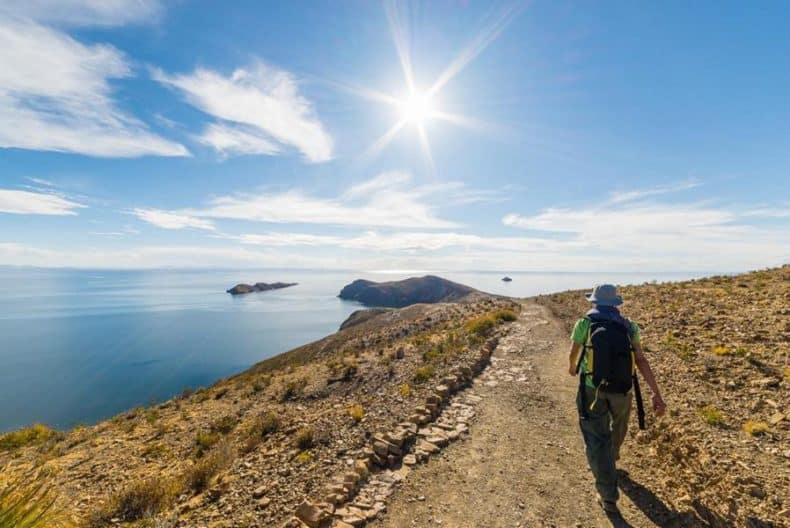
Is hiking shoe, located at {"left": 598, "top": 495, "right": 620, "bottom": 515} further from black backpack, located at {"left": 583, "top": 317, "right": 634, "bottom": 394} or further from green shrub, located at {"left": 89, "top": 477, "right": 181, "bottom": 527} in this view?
green shrub, located at {"left": 89, "top": 477, "right": 181, "bottom": 527}

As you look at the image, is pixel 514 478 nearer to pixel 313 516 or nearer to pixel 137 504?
pixel 313 516

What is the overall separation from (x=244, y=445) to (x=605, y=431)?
826cm

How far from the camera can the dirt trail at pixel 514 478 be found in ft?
17.0

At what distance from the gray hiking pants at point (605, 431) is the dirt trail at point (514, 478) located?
443mm

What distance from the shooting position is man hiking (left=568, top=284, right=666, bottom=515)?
189 inches

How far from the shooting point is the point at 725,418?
6.89 m

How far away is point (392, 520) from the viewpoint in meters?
5.26

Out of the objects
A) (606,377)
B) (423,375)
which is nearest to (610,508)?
(606,377)

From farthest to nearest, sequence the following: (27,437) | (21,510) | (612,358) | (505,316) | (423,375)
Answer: (505,316) < (27,437) < (423,375) < (612,358) < (21,510)

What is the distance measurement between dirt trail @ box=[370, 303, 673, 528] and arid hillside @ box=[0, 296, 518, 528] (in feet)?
3.37

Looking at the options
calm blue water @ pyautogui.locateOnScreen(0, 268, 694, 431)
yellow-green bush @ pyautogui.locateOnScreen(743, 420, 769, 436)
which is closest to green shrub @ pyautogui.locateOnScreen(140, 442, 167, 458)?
yellow-green bush @ pyautogui.locateOnScreen(743, 420, 769, 436)

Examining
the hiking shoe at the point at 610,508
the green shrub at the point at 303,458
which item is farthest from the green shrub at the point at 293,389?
the hiking shoe at the point at 610,508

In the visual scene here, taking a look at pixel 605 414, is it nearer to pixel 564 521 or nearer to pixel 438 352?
pixel 564 521

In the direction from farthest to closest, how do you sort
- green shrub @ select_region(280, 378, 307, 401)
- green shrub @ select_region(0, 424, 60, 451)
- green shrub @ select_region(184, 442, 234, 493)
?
green shrub @ select_region(0, 424, 60, 451) → green shrub @ select_region(280, 378, 307, 401) → green shrub @ select_region(184, 442, 234, 493)
